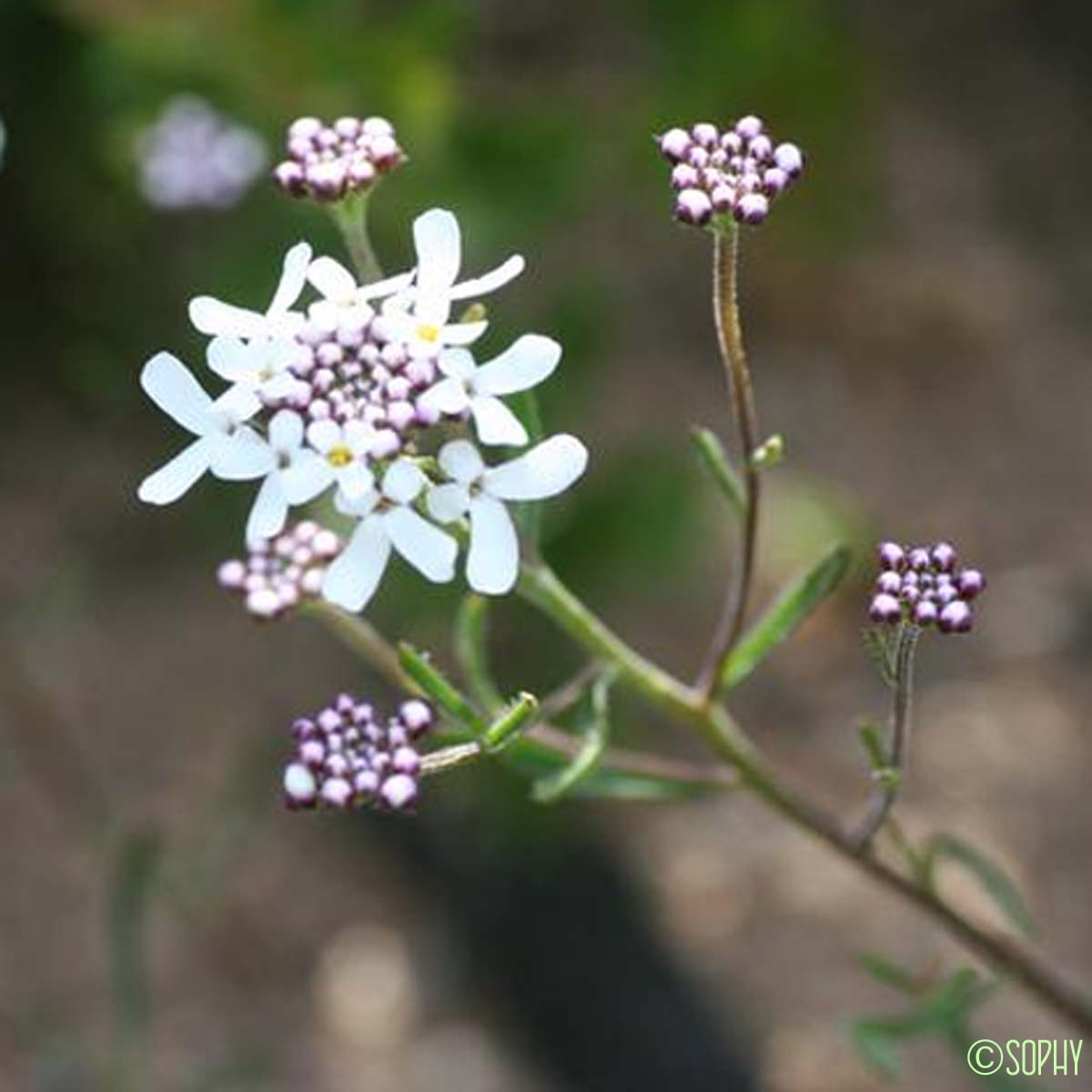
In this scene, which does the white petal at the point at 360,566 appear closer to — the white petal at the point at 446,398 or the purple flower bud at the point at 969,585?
the white petal at the point at 446,398

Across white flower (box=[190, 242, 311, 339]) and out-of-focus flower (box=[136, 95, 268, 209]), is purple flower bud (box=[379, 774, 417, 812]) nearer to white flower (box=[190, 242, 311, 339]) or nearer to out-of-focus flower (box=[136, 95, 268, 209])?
white flower (box=[190, 242, 311, 339])

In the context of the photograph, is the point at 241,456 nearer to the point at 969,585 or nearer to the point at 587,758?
the point at 587,758

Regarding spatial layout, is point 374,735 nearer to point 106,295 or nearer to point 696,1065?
point 696,1065

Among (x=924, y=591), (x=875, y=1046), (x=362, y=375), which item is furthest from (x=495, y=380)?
(x=875, y=1046)

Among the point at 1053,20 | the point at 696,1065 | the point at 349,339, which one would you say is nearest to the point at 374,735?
the point at 349,339

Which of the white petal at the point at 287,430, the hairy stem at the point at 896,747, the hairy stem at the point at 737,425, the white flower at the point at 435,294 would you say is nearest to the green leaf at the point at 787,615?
the hairy stem at the point at 737,425
